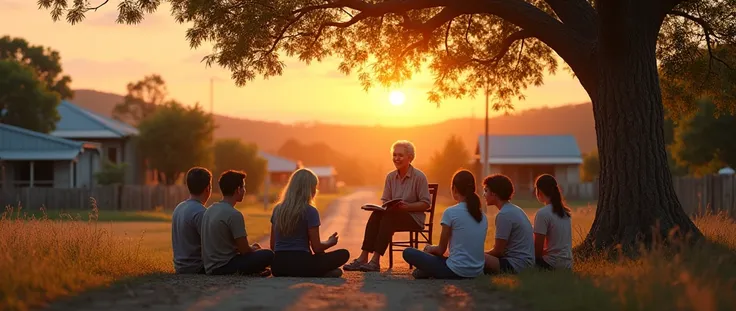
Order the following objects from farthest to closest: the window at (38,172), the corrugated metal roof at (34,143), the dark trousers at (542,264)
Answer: the window at (38,172) < the corrugated metal roof at (34,143) < the dark trousers at (542,264)

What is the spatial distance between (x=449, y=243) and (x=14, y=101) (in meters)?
52.4

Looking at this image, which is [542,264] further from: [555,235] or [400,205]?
[400,205]

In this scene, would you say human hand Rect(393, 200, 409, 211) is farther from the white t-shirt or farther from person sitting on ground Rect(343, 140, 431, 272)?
the white t-shirt

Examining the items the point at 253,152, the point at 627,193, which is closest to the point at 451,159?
the point at 253,152

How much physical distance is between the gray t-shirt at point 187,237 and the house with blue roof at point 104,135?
157ft

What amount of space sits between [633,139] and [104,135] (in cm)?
5018

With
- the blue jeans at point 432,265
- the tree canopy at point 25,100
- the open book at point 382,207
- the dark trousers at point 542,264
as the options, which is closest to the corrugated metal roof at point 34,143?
the tree canopy at point 25,100

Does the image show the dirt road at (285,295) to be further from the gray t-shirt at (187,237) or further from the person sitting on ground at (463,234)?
the gray t-shirt at (187,237)

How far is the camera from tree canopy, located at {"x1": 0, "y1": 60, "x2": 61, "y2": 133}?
55900 mm

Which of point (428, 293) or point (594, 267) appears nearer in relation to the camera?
point (428, 293)

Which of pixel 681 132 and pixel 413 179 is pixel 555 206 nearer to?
pixel 413 179

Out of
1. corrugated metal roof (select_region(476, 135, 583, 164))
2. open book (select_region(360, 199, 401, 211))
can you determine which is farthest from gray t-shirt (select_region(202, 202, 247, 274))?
corrugated metal roof (select_region(476, 135, 583, 164))

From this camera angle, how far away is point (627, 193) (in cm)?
1304

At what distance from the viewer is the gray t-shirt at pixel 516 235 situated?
1033 cm
